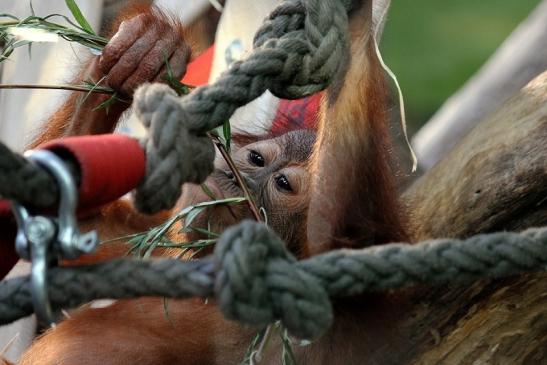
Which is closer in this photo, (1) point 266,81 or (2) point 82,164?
(2) point 82,164

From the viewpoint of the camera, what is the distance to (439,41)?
6.47m

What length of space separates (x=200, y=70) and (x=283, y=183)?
1359mm

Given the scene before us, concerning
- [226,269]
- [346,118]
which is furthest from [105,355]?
[226,269]

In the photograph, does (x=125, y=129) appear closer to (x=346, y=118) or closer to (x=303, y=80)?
(x=346, y=118)

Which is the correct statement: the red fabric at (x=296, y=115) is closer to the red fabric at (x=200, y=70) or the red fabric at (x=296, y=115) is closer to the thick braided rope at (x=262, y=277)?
the red fabric at (x=200, y=70)

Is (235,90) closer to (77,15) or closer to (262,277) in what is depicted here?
(262,277)

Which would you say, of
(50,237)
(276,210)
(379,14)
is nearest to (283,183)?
(276,210)

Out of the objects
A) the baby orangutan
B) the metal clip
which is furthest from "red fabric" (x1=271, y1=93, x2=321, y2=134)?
the metal clip

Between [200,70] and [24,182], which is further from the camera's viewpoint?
[200,70]

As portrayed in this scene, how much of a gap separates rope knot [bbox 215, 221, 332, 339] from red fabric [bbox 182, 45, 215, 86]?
2530 millimetres

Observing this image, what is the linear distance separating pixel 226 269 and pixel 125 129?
2404mm

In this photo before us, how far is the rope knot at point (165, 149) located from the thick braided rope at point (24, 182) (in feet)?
0.49

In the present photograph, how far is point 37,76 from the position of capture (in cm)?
363

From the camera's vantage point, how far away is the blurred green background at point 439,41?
591 centimetres
